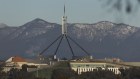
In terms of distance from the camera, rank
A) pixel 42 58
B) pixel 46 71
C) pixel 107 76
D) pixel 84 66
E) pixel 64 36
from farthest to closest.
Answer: pixel 42 58 < pixel 64 36 < pixel 84 66 < pixel 46 71 < pixel 107 76

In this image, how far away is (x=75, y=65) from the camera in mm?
115500

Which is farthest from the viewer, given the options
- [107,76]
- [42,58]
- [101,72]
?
[42,58]

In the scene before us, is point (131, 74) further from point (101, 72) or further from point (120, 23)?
point (120, 23)

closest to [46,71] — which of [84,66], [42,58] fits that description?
[84,66]

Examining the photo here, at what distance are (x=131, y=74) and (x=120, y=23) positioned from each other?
5890cm

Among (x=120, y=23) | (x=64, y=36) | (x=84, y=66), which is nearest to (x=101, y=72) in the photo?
(x=84, y=66)

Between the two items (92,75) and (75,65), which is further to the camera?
(75,65)

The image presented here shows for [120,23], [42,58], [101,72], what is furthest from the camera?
[42,58]

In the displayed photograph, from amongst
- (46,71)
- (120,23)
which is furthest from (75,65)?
(120,23)

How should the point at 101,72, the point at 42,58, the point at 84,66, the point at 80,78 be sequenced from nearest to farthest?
the point at 80,78
the point at 101,72
the point at 84,66
the point at 42,58

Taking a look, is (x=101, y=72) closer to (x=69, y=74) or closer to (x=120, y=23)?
(x=69, y=74)

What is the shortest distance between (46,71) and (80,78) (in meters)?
24.4

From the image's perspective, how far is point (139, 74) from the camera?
66.8 m

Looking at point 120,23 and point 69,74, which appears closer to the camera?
point 120,23
